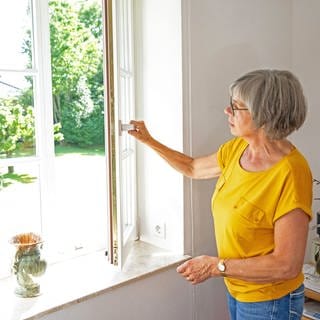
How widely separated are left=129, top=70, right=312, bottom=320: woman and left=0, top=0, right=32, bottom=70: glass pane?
857mm

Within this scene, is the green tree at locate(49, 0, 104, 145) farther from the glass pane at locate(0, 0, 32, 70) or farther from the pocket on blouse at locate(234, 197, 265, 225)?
the pocket on blouse at locate(234, 197, 265, 225)

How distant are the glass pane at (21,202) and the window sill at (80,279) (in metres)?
0.21

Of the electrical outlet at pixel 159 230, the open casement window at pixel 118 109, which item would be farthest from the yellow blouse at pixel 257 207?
the electrical outlet at pixel 159 230

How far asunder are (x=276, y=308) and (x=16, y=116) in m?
1.21

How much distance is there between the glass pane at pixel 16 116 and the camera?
5.51ft

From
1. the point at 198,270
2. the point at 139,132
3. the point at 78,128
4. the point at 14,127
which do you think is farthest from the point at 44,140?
the point at 78,128

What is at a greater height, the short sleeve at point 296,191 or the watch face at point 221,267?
the short sleeve at point 296,191

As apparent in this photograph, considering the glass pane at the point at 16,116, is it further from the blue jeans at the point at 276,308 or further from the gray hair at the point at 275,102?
the blue jeans at the point at 276,308

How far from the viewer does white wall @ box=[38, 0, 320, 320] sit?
180 cm

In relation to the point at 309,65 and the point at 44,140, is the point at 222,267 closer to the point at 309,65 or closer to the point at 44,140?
the point at 44,140

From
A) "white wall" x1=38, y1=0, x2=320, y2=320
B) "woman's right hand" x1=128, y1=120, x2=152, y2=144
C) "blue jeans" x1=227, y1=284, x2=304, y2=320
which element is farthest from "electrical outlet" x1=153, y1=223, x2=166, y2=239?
"blue jeans" x1=227, y1=284, x2=304, y2=320

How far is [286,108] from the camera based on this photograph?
4.35 ft

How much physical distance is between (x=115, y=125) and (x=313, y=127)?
3.94 ft

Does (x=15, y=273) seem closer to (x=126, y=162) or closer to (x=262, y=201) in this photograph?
(x=126, y=162)
